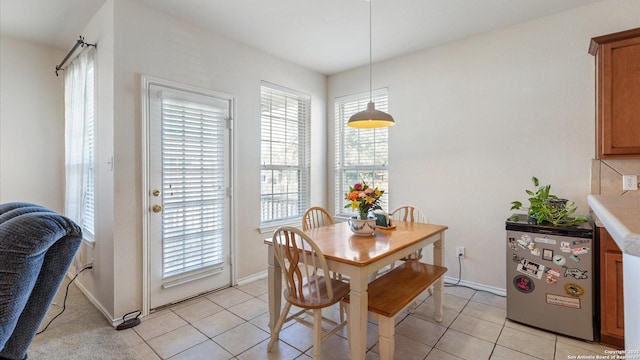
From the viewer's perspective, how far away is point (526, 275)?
233cm

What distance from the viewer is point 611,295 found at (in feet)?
6.65

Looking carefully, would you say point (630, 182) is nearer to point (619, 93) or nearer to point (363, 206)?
point (619, 93)

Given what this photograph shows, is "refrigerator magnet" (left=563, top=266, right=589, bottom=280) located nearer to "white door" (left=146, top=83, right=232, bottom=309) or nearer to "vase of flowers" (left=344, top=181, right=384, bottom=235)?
"vase of flowers" (left=344, top=181, right=384, bottom=235)

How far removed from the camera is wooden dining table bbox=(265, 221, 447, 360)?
168 centimetres

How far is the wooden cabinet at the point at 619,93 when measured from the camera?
2.13 meters

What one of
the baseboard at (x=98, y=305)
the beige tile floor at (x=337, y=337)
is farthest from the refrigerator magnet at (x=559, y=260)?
the baseboard at (x=98, y=305)

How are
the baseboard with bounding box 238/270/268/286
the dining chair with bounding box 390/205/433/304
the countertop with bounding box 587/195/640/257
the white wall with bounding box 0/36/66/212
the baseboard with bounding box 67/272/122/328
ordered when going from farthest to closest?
the baseboard with bounding box 238/270/268/286 → the white wall with bounding box 0/36/66/212 → the dining chair with bounding box 390/205/433/304 → the baseboard with bounding box 67/272/122/328 → the countertop with bounding box 587/195/640/257

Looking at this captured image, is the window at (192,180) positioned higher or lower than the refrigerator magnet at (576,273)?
higher

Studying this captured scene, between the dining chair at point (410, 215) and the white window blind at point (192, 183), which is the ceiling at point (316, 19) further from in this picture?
the dining chair at point (410, 215)

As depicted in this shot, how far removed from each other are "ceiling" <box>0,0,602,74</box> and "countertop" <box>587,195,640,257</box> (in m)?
2.32

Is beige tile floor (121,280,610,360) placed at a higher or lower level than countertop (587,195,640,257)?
lower

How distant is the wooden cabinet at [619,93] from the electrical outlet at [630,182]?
27cm

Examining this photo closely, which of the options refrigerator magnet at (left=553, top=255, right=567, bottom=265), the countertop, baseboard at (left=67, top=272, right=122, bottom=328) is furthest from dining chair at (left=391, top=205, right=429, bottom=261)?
baseboard at (left=67, top=272, right=122, bottom=328)

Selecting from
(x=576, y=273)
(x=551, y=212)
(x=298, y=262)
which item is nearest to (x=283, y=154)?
(x=298, y=262)
